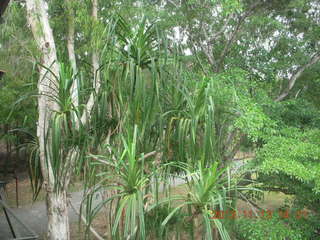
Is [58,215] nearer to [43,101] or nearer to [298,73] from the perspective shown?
[43,101]

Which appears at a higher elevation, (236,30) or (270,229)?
(236,30)

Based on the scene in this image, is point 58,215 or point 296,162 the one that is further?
point 58,215

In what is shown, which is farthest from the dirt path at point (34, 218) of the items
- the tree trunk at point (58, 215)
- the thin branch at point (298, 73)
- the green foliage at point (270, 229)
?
the thin branch at point (298, 73)

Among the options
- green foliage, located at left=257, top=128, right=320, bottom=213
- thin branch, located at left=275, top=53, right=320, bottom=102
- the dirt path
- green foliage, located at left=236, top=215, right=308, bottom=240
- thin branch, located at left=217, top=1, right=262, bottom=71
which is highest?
thin branch, located at left=217, top=1, right=262, bottom=71

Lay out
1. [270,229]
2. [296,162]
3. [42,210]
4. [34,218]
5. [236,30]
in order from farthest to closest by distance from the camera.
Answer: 1. [42,210]
2. [34,218]
3. [236,30]
4. [270,229]
5. [296,162]

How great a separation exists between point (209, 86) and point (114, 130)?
86 cm

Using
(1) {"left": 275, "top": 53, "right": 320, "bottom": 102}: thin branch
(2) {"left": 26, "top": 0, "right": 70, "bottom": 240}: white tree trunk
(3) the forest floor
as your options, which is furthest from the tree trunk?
(1) {"left": 275, "top": 53, "right": 320, "bottom": 102}: thin branch

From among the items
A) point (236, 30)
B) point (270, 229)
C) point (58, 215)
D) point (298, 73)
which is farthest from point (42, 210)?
point (298, 73)

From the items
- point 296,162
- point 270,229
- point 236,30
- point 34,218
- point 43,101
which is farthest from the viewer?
point 34,218

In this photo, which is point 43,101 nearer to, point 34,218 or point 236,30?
point 236,30

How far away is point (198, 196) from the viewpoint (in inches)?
68.7

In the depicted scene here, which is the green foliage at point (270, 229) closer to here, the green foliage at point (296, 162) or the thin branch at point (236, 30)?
the green foliage at point (296, 162)

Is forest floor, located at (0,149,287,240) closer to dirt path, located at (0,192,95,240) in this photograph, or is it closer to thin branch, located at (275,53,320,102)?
dirt path, located at (0,192,95,240)

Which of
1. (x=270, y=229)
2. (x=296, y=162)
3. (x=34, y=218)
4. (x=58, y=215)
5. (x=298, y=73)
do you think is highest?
(x=298, y=73)
